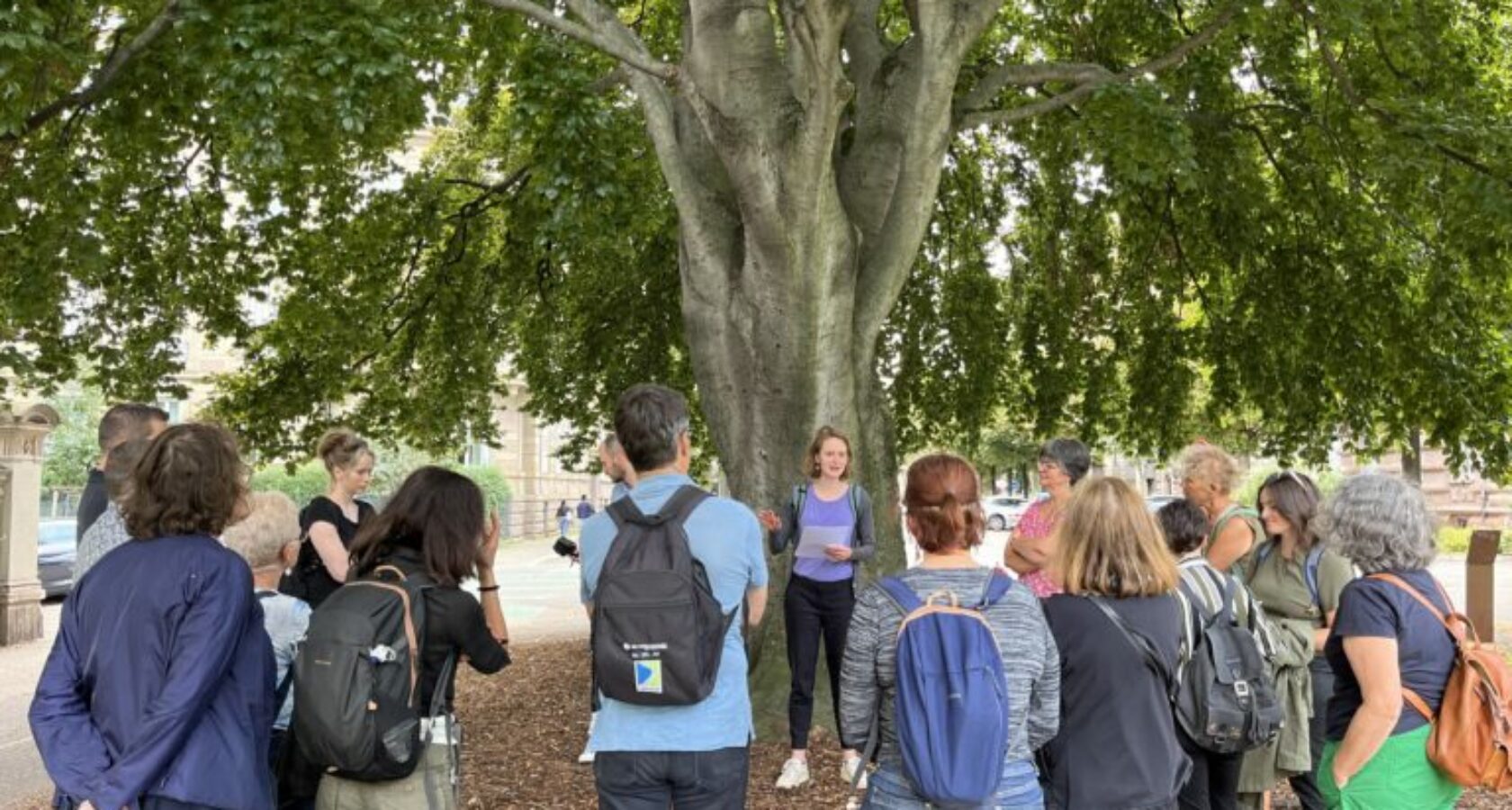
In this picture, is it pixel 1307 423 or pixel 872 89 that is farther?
pixel 1307 423

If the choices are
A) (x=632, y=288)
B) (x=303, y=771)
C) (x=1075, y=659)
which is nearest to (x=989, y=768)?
(x=1075, y=659)

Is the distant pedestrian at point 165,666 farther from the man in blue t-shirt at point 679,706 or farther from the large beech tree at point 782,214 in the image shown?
the large beech tree at point 782,214

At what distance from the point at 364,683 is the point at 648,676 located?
Result: 0.71m

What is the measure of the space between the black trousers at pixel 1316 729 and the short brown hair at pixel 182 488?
14.4ft

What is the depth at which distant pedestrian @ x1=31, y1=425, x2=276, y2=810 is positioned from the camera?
9.98ft

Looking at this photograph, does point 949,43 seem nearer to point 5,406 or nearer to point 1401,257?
point 1401,257

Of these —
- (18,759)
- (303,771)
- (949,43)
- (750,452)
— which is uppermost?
(949,43)

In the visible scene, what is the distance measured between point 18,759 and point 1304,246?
1113cm

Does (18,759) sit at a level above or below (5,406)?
below

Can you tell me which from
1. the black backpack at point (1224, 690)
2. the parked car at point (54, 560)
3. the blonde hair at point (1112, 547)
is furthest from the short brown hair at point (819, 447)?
the parked car at point (54, 560)

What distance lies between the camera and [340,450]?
5.80 m

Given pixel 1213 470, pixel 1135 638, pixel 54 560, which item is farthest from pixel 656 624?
pixel 54 560

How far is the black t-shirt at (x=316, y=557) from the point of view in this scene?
555cm

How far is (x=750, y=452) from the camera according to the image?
26.4ft
